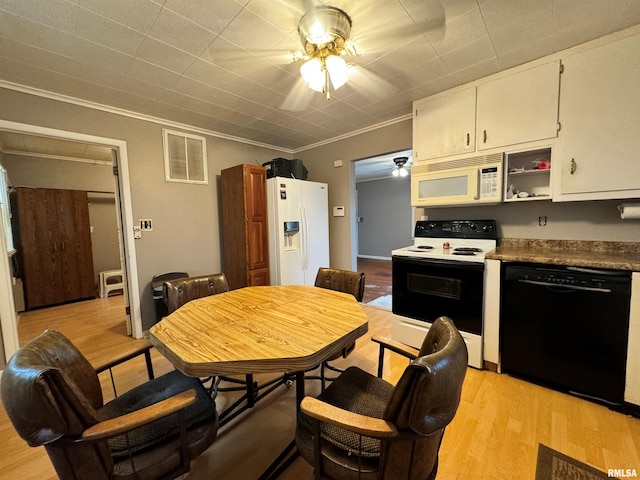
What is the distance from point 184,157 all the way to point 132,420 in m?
3.10

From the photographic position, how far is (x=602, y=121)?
186 centimetres

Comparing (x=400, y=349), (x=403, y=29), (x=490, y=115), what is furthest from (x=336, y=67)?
(x=400, y=349)

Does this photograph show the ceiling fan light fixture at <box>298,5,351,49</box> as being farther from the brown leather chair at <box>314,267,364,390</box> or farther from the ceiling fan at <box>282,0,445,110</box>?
the brown leather chair at <box>314,267,364,390</box>

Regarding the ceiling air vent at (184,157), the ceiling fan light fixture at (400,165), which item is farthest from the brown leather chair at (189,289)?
the ceiling fan light fixture at (400,165)

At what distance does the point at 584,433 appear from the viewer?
152 cm

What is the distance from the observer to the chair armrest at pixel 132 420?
2.54 feet

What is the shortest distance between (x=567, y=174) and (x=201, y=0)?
270 centimetres

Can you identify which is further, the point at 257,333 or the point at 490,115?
the point at 490,115

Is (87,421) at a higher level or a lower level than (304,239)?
lower

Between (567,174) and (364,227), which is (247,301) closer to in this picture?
(567,174)

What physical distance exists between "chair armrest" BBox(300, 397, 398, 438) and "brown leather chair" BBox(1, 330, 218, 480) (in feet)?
1.35

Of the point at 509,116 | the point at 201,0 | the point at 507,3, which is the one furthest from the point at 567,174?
the point at 201,0

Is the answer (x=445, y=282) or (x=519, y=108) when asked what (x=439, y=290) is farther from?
(x=519, y=108)

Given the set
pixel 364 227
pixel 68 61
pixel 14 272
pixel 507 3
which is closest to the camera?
pixel 507 3
